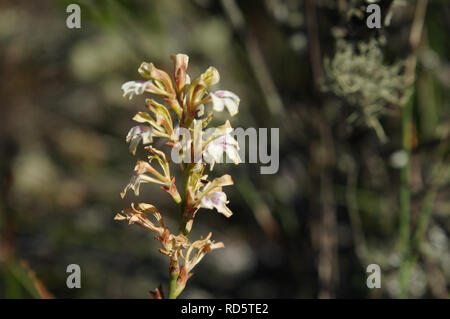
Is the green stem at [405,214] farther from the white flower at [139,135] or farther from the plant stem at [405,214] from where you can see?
the white flower at [139,135]

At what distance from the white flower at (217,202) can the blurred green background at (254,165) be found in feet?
1.67

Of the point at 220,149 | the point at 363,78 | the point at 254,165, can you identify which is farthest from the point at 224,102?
the point at 254,165

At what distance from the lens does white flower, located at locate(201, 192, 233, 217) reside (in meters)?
0.68

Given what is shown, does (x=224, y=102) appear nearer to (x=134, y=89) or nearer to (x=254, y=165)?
(x=134, y=89)

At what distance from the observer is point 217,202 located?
69cm

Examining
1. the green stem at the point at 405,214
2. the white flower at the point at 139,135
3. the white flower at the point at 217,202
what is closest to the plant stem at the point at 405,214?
the green stem at the point at 405,214

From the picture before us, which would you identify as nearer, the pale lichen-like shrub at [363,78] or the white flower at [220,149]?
the white flower at [220,149]

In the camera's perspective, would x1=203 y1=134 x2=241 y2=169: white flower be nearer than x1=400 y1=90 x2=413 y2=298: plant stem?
Yes

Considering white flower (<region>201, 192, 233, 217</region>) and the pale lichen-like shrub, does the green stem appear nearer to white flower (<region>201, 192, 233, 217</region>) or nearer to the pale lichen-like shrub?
the pale lichen-like shrub

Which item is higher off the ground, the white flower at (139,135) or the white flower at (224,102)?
the white flower at (224,102)

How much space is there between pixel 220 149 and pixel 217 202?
0.09 m

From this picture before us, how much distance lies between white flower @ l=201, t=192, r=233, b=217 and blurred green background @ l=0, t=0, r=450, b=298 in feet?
1.67

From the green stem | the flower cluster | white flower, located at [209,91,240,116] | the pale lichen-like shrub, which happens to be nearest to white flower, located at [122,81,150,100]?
the flower cluster

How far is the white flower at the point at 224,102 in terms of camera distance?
0.70m
